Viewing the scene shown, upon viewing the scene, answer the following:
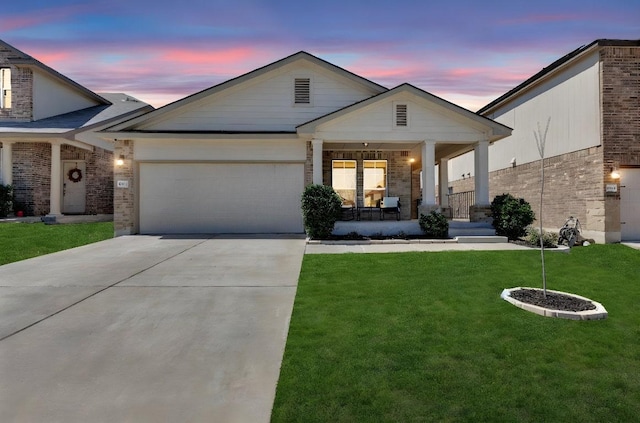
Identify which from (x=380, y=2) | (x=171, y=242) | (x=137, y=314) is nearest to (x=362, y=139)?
(x=380, y=2)

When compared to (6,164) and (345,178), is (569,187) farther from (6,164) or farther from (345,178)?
(6,164)

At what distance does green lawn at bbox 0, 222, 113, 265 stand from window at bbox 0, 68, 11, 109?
7.61 meters

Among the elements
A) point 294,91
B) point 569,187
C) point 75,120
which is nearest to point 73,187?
point 75,120

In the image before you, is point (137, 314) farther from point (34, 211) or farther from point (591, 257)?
point (34, 211)

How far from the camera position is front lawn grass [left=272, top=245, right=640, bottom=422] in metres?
2.54

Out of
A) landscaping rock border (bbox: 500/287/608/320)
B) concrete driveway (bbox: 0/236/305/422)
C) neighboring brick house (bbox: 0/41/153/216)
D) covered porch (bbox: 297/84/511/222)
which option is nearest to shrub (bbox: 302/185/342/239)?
covered porch (bbox: 297/84/511/222)

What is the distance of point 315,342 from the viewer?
3.68m

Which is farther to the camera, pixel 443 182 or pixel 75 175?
pixel 75 175

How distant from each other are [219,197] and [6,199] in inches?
424

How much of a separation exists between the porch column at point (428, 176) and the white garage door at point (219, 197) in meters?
4.51

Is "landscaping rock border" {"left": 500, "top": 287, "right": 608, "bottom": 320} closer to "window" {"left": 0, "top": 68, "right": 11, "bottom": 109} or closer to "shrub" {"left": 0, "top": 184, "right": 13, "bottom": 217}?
"shrub" {"left": 0, "top": 184, "right": 13, "bottom": 217}

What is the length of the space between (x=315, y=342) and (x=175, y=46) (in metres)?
13.1

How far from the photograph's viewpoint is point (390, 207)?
14.1 meters

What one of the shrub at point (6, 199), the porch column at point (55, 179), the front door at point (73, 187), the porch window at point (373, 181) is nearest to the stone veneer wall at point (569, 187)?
the porch window at point (373, 181)
